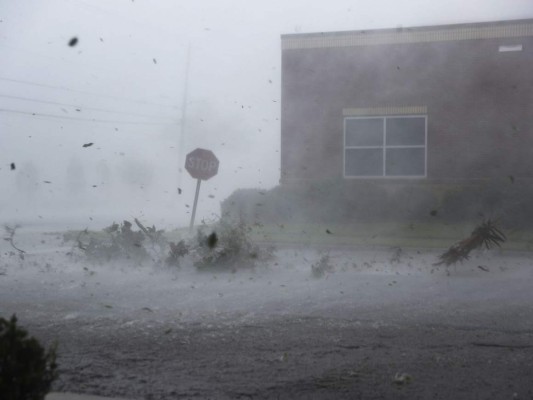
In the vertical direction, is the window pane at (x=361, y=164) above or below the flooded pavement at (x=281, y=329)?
above

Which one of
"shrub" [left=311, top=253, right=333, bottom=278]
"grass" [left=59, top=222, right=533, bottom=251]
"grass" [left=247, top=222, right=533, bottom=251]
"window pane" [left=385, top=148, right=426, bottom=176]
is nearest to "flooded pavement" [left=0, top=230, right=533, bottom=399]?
"shrub" [left=311, top=253, right=333, bottom=278]

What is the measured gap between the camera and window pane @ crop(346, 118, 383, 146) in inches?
409

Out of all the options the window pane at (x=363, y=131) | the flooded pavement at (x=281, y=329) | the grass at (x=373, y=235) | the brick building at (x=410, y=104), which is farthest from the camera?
the window pane at (x=363, y=131)

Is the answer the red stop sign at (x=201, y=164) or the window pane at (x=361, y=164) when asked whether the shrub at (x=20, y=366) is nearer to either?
the red stop sign at (x=201, y=164)

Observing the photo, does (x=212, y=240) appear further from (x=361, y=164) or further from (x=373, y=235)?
(x=361, y=164)

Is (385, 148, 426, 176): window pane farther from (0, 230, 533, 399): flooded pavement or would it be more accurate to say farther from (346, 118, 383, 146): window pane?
(0, 230, 533, 399): flooded pavement

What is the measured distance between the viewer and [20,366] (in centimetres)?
164

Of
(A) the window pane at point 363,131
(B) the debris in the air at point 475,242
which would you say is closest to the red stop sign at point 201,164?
(B) the debris in the air at point 475,242

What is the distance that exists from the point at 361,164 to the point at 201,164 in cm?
495

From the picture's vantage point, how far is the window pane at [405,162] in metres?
10.3

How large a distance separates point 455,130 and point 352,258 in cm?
435

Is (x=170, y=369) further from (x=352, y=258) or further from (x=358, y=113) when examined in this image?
(x=358, y=113)

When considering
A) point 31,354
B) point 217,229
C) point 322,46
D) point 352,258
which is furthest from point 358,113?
point 31,354

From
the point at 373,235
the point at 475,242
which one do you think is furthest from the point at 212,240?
the point at 373,235
